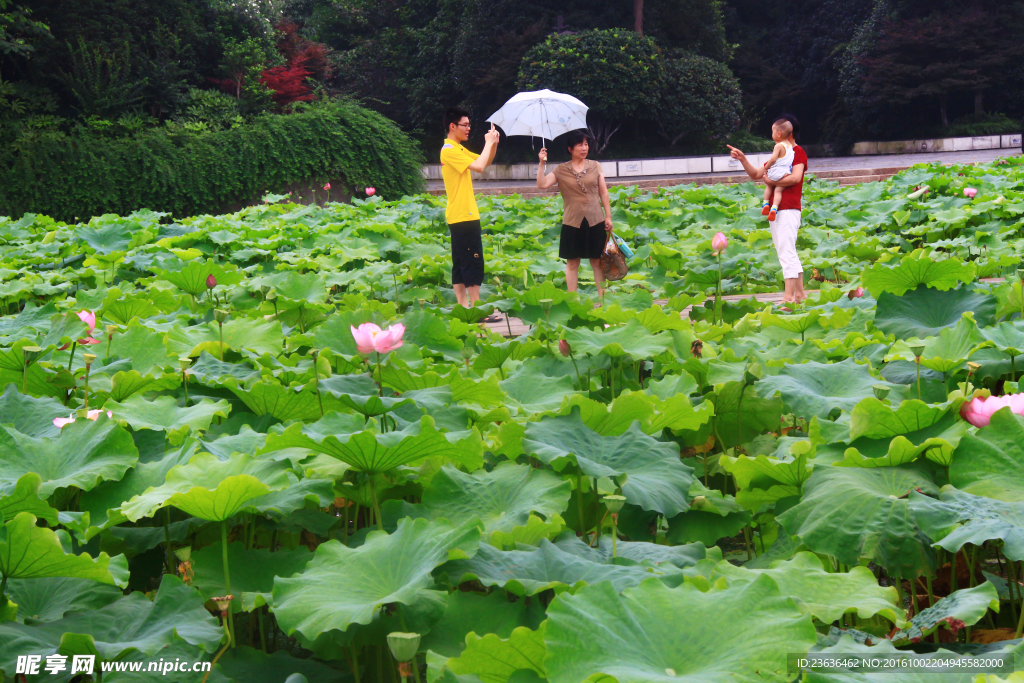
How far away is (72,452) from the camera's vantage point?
1572 mm

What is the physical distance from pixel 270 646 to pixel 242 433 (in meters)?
0.50

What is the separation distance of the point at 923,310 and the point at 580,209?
2804 mm

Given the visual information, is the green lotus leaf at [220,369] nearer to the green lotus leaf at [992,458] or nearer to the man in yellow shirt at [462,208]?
the green lotus leaf at [992,458]

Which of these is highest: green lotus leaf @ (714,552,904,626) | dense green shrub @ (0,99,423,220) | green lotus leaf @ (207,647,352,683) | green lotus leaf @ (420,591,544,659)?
dense green shrub @ (0,99,423,220)

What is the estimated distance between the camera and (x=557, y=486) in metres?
1.48

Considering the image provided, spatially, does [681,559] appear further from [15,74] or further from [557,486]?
[15,74]

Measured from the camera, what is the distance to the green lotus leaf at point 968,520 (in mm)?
1168

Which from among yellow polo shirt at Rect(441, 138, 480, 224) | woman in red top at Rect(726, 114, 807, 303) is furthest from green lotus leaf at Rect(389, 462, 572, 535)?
woman in red top at Rect(726, 114, 807, 303)

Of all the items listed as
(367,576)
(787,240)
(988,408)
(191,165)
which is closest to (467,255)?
(787,240)

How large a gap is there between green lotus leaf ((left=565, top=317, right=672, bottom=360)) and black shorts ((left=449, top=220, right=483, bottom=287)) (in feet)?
7.58

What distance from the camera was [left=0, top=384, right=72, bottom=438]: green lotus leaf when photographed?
1812 millimetres

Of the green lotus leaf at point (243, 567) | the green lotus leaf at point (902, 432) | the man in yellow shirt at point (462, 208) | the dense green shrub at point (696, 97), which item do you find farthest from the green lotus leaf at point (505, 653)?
the dense green shrub at point (696, 97)

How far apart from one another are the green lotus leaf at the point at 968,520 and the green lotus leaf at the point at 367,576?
699 millimetres

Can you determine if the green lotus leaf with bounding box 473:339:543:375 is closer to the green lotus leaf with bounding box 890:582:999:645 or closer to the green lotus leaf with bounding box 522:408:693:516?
the green lotus leaf with bounding box 522:408:693:516
